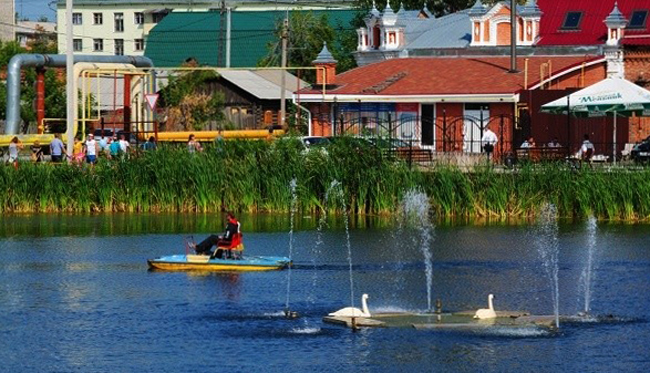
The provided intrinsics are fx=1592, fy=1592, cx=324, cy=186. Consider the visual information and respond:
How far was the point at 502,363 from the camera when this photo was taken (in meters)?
26.0

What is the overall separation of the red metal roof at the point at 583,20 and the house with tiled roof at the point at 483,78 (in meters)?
0.05

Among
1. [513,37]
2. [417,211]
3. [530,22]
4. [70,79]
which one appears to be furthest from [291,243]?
[530,22]

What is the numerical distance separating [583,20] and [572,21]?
1.95 feet

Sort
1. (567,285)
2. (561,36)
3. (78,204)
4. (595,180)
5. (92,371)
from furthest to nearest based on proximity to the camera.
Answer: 1. (561,36)
2. (78,204)
3. (595,180)
4. (567,285)
5. (92,371)

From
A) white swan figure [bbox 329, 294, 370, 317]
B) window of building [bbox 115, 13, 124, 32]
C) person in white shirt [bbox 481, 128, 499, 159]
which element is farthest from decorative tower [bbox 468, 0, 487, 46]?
window of building [bbox 115, 13, 124, 32]

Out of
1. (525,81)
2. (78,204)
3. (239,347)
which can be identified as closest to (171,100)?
(525,81)

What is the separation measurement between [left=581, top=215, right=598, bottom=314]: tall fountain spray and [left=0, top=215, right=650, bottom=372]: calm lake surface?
0.61ft

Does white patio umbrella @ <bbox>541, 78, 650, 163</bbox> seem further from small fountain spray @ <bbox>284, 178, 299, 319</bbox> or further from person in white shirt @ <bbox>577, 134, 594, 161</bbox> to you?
small fountain spray @ <bbox>284, 178, 299, 319</bbox>

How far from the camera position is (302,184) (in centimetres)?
4978

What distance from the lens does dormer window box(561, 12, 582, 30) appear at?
7475 centimetres

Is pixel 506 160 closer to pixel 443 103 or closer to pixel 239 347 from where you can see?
pixel 443 103

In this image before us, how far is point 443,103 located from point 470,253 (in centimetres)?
2860

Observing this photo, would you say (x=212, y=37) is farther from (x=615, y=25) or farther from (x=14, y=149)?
(x=14, y=149)

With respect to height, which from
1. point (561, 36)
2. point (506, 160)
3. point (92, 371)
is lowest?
point (92, 371)
